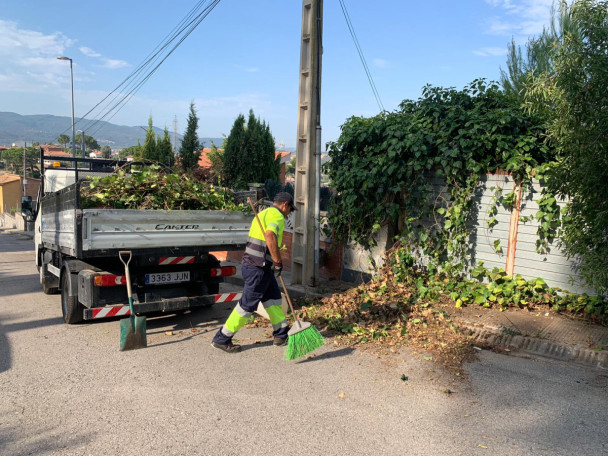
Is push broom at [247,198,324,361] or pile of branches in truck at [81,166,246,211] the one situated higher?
pile of branches in truck at [81,166,246,211]

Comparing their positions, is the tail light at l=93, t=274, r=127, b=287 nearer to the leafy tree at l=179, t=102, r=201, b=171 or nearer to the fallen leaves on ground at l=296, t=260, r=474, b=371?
the fallen leaves on ground at l=296, t=260, r=474, b=371

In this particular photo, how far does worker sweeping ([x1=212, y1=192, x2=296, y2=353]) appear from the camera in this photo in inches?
211

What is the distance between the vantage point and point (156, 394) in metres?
4.32

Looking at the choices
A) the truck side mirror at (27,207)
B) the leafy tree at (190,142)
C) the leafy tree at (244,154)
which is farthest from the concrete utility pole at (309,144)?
the leafy tree at (190,142)

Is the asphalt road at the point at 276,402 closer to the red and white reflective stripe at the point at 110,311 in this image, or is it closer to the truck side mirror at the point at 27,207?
the red and white reflective stripe at the point at 110,311

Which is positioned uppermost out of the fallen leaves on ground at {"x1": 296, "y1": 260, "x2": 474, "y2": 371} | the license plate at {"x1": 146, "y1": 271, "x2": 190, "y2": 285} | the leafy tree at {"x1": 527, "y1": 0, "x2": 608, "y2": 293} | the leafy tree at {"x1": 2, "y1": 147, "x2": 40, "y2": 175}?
the leafy tree at {"x1": 2, "y1": 147, "x2": 40, "y2": 175}

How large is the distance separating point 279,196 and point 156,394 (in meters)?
2.48

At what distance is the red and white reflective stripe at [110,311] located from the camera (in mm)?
5785

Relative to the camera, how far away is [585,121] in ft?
16.0

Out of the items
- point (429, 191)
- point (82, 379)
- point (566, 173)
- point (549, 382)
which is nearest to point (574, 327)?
point (549, 382)

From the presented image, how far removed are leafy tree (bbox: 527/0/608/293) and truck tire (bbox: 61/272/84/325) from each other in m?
6.10

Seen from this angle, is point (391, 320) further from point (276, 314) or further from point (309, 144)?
point (309, 144)

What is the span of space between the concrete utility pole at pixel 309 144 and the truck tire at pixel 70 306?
11.7 ft

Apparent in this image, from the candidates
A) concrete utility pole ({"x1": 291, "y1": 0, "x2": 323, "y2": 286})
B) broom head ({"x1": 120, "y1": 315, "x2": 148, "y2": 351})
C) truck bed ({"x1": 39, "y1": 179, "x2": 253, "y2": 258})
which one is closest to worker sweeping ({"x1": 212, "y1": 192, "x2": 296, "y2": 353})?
broom head ({"x1": 120, "y1": 315, "x2": 148, "y2": 351})
